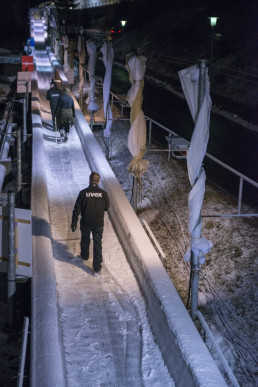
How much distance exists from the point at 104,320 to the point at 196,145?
2755mm

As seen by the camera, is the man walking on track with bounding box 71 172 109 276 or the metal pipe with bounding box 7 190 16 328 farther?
the man walking on track with bounding box 71 172 109 276

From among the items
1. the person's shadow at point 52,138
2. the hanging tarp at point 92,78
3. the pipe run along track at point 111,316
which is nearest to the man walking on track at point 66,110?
the person's shadow at point 52,138

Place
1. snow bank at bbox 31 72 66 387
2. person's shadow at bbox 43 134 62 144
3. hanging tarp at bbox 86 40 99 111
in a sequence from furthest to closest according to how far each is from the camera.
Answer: hanging tarp at bbox 86 40 99 111
person's shadow at bbox 43 134 62 144
snow bank at bbox 31 72 66 387

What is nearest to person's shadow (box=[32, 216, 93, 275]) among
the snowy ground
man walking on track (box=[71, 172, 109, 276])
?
man walking on track (box=[71, 172, 109, 276])

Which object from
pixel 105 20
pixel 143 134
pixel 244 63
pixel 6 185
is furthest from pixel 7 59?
pixel 143 134

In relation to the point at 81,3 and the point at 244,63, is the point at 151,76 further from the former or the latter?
the point at 81,3

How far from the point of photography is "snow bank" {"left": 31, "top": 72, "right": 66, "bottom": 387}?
6.11 metres

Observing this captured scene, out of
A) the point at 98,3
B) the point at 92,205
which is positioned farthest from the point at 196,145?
the point at 98,3

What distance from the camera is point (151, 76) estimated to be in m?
43.1

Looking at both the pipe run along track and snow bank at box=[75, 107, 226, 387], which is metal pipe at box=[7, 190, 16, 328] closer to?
the pipe run along track

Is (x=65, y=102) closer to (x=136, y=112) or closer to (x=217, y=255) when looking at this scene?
(x=136, y=112)

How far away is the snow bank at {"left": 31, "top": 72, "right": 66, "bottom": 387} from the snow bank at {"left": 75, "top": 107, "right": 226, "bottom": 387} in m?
1.31

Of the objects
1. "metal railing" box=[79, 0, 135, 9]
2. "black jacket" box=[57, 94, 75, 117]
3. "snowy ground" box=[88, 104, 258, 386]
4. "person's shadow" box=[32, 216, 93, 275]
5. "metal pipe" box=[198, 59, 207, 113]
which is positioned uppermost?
"metal railing" box=[79, 0, 135, 9]

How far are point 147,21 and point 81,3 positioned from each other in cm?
2644
